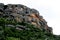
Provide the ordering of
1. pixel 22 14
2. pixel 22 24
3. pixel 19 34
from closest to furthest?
pixel 19 34 < pixel 22 24 < pixel 22 14

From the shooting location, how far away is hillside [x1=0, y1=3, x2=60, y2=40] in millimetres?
50925

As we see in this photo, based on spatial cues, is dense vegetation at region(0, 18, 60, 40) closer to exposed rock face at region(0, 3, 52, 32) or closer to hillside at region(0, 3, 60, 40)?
hillside at region(0, 3, 60, 40)

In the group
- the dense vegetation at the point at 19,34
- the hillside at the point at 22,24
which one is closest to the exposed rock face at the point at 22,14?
the hillside at the point at 22,24

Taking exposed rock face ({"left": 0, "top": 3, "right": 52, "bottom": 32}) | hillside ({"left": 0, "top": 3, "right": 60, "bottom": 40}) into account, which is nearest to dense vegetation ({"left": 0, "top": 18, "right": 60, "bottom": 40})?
hillside ({"left": 0, "top": 3, "right": 60, "bottom": 40})

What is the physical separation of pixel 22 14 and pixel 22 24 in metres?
8.39

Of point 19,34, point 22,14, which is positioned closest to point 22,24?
point 19,34

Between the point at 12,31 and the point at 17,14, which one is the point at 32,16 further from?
the point at 12,31

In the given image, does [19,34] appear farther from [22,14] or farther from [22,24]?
[22,14]

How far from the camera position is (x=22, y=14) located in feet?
221

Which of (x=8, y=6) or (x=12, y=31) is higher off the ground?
(x=8, y=6)

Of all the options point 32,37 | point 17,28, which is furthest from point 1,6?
point 32,37

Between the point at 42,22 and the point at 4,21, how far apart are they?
11609mm

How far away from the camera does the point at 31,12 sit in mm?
69125

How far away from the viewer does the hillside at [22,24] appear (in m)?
50.9
